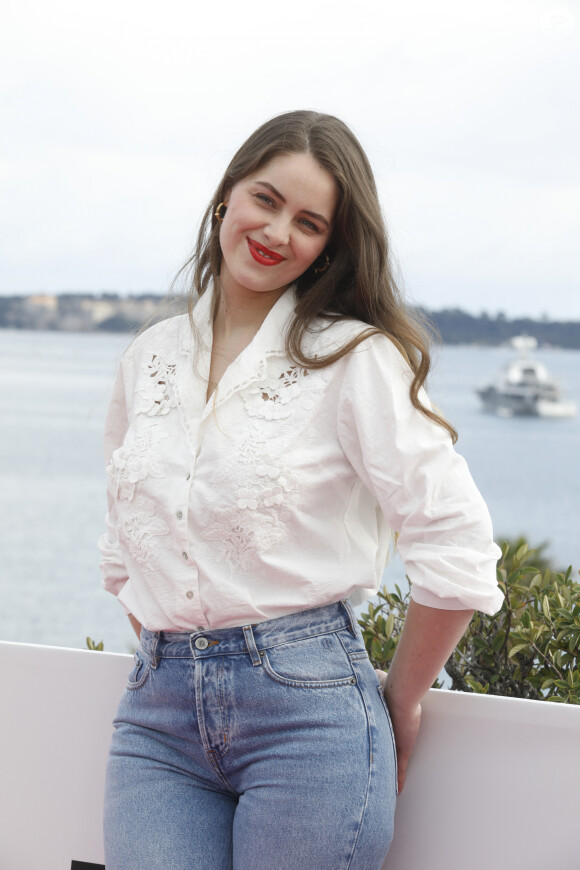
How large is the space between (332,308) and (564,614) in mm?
745

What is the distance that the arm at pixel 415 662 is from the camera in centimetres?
141

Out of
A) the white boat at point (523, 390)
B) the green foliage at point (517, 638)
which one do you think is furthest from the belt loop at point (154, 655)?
the white boat at point (523, 390)

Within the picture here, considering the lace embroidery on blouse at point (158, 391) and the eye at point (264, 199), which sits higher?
the eye at point (264, 199)

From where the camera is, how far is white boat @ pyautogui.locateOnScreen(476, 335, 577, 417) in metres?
21.8

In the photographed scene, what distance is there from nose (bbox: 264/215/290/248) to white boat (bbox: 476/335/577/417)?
20.7 m

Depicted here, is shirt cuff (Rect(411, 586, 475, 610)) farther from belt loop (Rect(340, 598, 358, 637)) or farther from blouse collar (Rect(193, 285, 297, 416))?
blouse collar (Rect(193, 285, 297, 416))

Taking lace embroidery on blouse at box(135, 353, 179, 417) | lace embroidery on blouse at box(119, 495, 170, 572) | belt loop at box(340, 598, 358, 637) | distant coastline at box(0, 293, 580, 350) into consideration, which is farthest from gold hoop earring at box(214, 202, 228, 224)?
distant coastline at box(0, 293, 580, 350)

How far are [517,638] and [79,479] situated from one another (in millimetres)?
19903

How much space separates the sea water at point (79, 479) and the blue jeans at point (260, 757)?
16.9 m

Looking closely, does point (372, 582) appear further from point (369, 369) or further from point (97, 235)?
point (97, 235)

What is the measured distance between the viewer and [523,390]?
863 inches

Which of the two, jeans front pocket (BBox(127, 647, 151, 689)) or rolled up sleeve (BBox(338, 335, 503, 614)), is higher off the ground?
rolled up sleeve (BBox(338, 335, 503, 614))

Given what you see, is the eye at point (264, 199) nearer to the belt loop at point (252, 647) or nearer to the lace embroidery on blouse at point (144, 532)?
the lace embroidery on blouse at point (144, 532)


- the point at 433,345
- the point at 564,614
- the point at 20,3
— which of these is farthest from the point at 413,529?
the point at 20,3
